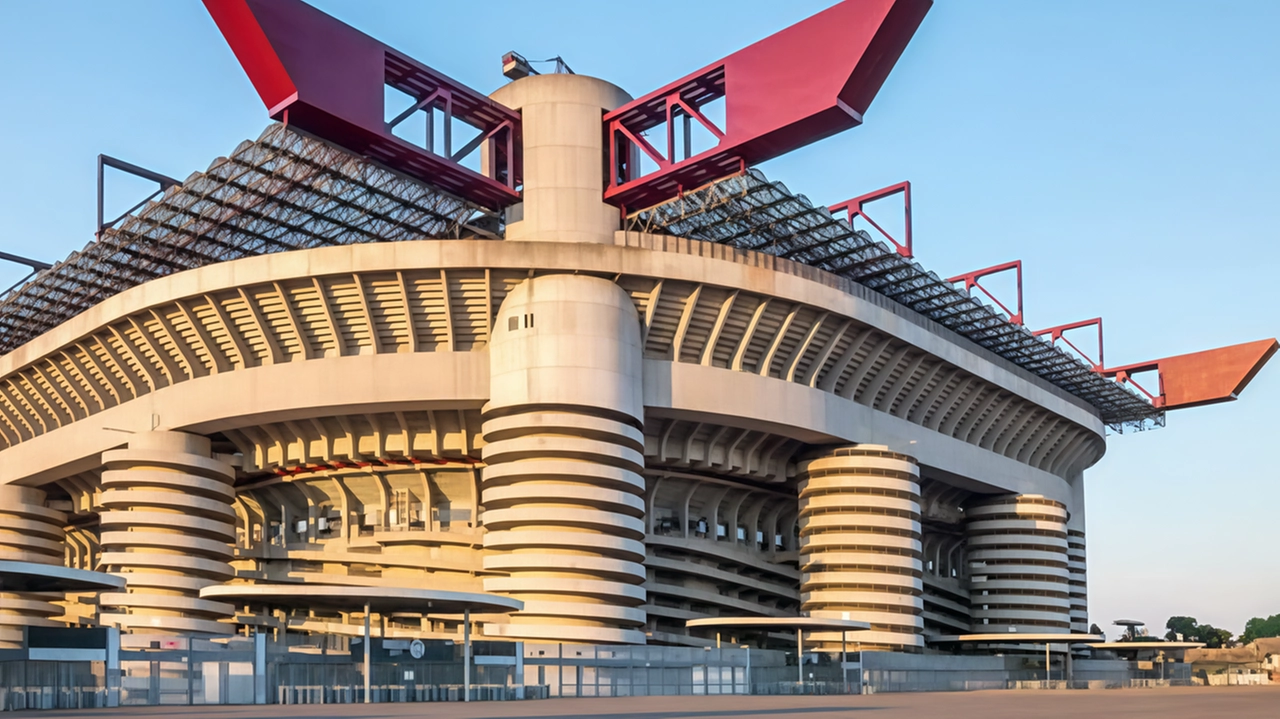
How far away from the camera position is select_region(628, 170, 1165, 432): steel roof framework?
64062mm

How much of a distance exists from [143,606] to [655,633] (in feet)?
72.6

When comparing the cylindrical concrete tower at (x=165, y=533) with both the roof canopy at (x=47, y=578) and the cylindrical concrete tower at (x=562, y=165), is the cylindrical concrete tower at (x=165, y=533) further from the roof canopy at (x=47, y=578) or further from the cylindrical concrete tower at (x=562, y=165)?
the roof canopy at (x=47, y=578)

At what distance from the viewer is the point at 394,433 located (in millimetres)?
66250

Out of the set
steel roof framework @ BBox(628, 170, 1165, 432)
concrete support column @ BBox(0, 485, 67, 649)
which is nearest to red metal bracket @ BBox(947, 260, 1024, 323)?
steel roof framework @ BBox(628, 170, 1165, 432)

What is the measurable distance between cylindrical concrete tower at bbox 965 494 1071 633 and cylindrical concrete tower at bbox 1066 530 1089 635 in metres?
6.57

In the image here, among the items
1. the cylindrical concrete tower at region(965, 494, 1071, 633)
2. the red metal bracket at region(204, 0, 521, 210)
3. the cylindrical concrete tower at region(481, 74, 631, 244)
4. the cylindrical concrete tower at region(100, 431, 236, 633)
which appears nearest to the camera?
the red metal bracket at region(204, 0, 521, 210)

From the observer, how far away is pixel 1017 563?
89688 millimetres

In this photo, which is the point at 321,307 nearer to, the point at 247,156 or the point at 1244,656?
the point at 247,156

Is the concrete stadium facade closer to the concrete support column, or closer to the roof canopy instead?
the concrete support column

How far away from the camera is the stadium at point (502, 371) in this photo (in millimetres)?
58312

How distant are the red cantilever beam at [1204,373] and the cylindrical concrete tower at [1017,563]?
15080mm

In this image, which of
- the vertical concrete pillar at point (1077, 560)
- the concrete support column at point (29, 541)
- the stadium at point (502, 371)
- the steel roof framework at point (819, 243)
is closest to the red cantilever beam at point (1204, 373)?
the vertical concrete pillar at point (1077, 560)

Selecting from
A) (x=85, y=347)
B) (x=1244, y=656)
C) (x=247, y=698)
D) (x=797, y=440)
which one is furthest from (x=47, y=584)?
(x=1244, y=656)

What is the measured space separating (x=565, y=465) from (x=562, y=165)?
13413 millimetres
